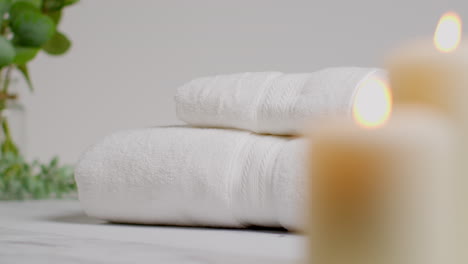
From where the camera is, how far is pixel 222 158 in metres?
0.80

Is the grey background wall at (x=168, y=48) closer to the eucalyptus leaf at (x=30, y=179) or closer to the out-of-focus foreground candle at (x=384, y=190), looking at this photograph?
the eucalyptus leaf at (x=30, y=179)

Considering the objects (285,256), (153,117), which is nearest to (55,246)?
(285,256)

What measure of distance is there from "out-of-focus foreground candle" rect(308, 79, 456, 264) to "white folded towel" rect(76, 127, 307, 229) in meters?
0.50

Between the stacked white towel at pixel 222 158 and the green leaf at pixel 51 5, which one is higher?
the green leaf at pixel 51 5

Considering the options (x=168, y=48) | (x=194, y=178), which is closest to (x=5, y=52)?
(x=194, y=178)

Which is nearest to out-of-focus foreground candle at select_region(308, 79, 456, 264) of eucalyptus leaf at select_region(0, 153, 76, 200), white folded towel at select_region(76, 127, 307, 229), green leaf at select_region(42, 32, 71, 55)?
white folded towel at select_region(76, 127, 307, 229)

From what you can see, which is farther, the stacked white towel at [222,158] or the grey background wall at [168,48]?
the grey background wall at [168,48]

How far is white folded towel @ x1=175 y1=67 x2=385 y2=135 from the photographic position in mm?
780

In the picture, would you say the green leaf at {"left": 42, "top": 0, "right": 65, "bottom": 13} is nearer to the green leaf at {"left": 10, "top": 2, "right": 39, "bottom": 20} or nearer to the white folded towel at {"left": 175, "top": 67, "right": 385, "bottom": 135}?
the green leaf at {"left": 10, "top": 2, "right": 39, "bottom": 20}

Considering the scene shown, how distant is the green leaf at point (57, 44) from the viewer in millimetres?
1310

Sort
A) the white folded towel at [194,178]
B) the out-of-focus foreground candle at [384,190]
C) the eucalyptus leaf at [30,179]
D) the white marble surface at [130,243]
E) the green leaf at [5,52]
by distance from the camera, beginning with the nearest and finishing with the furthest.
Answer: the out-of-focus foreground candle at [384,190] → the white marble surface at [130,243] → the white folded towel at [194,178] → the green leaf at [5,52] → the eucalyptus leaf at [30,179]

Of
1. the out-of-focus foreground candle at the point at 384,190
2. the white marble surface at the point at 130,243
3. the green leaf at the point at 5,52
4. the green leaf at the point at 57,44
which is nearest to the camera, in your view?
the out-of-focus foreground candle at the point at 384,190

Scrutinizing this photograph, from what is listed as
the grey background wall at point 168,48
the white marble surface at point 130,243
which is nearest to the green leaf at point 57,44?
the grey background wall at point 168,48

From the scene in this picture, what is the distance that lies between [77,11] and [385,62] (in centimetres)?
157
